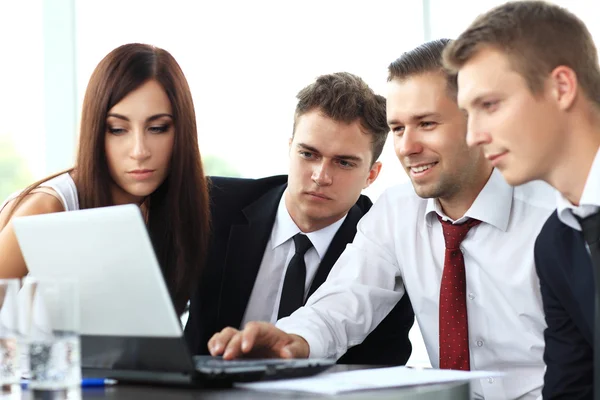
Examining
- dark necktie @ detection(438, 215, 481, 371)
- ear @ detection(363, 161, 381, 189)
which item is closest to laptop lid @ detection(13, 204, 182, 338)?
dark necktie @ detection(438, 215, 481, 371)

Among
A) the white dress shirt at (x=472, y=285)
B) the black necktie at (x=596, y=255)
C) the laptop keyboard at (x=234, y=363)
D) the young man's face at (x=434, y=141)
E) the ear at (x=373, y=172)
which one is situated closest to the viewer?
the laptop keyboard at (x=234, y=363)

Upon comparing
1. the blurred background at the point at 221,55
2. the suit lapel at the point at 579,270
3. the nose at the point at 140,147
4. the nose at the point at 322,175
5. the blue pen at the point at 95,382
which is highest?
the blurred background at the point at 221,55

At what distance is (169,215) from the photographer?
9.41 ft

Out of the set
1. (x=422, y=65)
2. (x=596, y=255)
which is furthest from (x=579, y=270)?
(x=422, y=65)

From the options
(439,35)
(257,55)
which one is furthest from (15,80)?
(439,35)

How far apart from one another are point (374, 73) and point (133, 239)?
3.84 metres

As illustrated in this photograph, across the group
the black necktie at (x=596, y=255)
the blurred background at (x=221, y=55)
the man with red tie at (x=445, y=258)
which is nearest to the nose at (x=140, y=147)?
the man with red tie at (x=445, y=258)

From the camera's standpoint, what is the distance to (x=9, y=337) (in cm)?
151

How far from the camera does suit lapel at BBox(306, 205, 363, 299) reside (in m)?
2.90

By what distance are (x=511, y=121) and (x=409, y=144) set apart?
653 millimetres

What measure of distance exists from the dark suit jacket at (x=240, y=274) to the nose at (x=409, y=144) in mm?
529

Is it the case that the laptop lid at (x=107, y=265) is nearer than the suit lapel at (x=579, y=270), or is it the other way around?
the laptop lid at (x=107, y=265)

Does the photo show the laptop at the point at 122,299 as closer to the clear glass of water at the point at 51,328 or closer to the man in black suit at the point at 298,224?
the clear glass of water at the point at 51,328

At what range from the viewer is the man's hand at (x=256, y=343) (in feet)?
5.90
